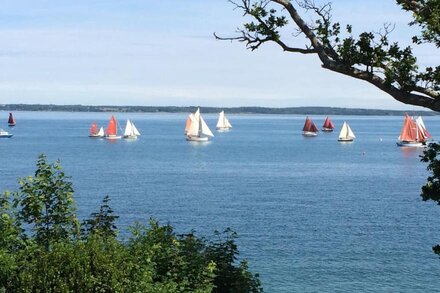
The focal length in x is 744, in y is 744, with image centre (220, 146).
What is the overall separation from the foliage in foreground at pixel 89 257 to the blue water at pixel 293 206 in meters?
24.4

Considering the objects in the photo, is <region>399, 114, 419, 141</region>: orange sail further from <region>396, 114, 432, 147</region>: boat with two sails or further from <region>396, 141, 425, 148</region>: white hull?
<region>396, 141, 425, 148</region>: white hull

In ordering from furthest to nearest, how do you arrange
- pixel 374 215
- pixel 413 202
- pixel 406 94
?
pixel 413 202, pixel 374 215, pixel 406 94

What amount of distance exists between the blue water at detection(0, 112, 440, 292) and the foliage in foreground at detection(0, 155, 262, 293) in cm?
2438

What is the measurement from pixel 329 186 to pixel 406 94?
75787 millimetres

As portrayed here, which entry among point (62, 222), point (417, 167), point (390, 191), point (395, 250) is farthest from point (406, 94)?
point (417, 167)

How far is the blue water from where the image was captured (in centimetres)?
4856

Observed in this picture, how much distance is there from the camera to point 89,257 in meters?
16.8

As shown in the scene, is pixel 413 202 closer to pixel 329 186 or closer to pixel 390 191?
pixel 390 191

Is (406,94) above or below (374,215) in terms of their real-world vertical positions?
above

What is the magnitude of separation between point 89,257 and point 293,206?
57.8m

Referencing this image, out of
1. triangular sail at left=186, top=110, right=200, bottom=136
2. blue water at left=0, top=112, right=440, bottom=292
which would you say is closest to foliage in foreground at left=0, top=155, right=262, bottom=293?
blue water at left=0, top=112, right=440, bottom=292

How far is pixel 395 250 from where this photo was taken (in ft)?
179

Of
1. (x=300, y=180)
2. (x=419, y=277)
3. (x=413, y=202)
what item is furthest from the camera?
(x=300, y=180)

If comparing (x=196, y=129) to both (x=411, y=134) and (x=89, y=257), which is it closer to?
(x=411, y=134)
